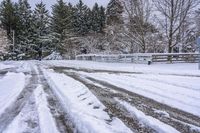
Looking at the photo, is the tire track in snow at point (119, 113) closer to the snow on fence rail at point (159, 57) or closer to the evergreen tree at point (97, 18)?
the snow on fence rail at point (159, 57)

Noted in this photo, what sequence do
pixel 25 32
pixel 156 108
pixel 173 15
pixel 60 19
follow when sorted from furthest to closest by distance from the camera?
pixel 25 32
pixel 60 19
pixel 173 15
pixel 156 108

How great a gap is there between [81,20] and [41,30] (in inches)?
402

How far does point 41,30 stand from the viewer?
250ft

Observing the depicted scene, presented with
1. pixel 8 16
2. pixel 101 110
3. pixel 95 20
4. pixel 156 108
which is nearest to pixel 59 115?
pixel 101 110

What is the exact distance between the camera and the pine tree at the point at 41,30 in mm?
74875

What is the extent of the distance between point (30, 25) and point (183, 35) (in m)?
51.8

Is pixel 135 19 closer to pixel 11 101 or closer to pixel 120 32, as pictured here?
pixel 120 32

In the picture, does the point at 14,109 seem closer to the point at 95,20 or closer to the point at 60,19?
the point at 60,19

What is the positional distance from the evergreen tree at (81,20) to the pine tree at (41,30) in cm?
658

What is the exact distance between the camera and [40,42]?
7488 centimetres

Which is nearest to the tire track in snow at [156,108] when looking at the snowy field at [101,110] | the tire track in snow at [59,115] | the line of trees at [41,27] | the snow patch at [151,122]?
the snowy field at [101,110]

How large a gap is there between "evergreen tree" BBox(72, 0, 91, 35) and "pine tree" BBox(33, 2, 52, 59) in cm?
658

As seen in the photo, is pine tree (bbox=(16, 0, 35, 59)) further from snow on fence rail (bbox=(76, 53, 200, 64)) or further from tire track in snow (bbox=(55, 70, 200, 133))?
tire track in snow (bbox=(55, 70, 200, 133))

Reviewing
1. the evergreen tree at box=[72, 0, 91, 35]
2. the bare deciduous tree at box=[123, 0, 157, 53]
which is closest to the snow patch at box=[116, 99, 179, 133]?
the bare deciduous tree at box=[123, 0, 157, 53]
